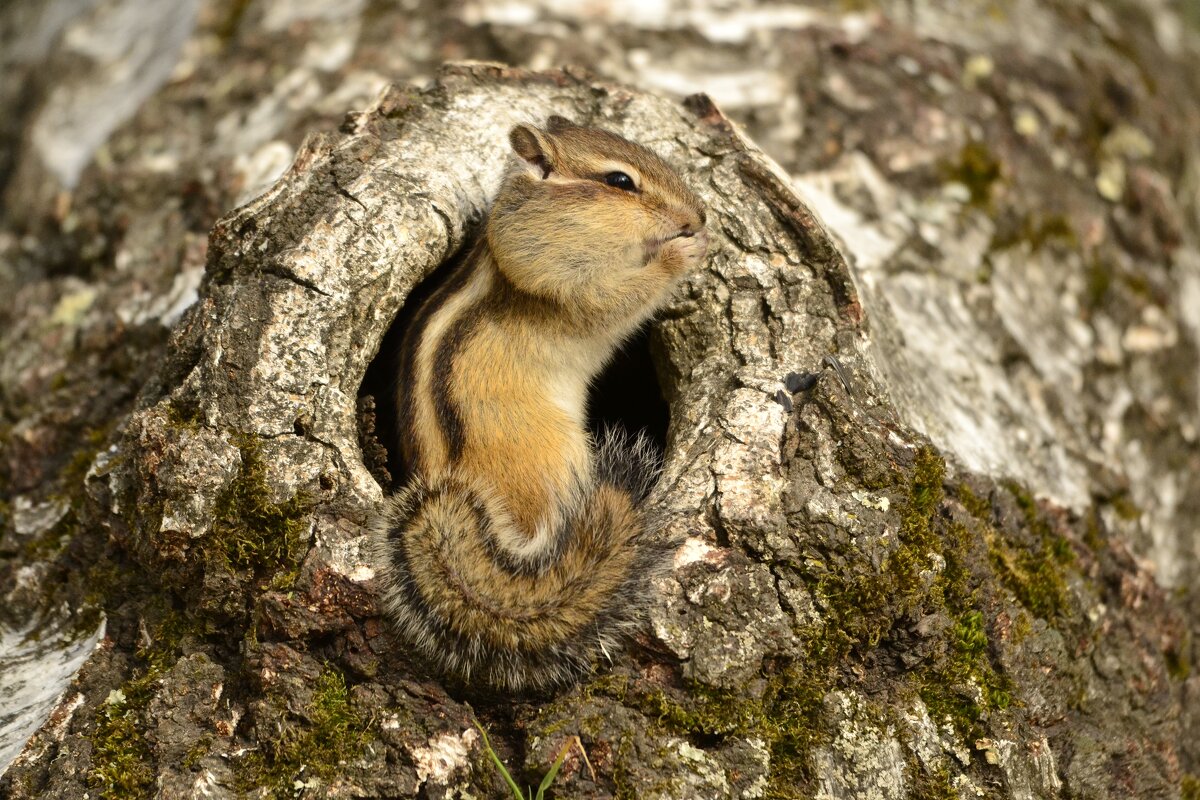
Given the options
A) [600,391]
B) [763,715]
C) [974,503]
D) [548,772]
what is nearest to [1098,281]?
[974,503]

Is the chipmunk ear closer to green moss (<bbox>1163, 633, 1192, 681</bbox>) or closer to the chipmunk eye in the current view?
the chipmunk eye

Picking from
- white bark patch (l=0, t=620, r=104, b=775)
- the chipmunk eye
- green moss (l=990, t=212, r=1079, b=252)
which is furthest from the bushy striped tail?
green moss (l=990, t=212, r=1079, b=252)

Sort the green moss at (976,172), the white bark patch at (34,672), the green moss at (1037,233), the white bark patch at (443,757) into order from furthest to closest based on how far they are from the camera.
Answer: the green moss at (976,172), the green moss at (1037,233), the white bark patch at (34,672), the white bark patch at (443,757)

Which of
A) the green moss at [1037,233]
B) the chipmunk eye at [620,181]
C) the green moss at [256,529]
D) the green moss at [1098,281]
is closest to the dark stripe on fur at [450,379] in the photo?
the green moss at [256,529]

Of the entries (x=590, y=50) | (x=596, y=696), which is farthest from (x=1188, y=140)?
(x=596, y=696)

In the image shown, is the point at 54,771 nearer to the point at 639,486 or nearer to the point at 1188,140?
the point at 639,486

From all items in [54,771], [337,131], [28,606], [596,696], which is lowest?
[28,606]

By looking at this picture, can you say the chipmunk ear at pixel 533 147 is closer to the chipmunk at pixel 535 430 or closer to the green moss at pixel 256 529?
the chipmunk at pixel 535 430
